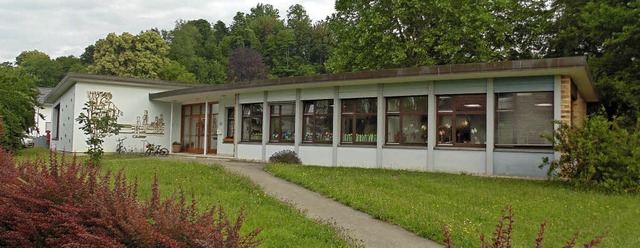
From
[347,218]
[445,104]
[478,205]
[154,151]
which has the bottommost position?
[347,218]

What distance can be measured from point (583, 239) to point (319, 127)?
1258 cm

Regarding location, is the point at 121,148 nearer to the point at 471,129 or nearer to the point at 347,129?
the point at 347,129

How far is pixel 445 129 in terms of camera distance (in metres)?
15.6

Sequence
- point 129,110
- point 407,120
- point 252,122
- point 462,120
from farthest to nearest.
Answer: point 129,110, point 252,122, point 407,120, point 462,120

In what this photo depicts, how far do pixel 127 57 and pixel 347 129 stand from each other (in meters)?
43.5

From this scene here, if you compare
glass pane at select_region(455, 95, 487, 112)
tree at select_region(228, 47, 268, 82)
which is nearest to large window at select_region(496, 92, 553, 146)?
glass pane at select_region(455, 95, 487, 112)

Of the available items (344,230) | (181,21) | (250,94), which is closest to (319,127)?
(250,94)

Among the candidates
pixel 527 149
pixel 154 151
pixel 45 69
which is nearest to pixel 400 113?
pixel 527 149

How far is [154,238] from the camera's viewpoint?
3350mm

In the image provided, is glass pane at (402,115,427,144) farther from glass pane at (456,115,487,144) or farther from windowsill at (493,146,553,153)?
windowsill at (493,146,553,153)

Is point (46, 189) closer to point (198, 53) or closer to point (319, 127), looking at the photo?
point (319, 127)

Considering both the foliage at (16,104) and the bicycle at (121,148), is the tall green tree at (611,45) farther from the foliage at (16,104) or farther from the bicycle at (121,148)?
the foliage at (16,104)

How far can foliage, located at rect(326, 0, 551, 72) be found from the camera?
25.7 metres

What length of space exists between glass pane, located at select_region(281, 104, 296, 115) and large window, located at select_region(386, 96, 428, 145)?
4.42m
